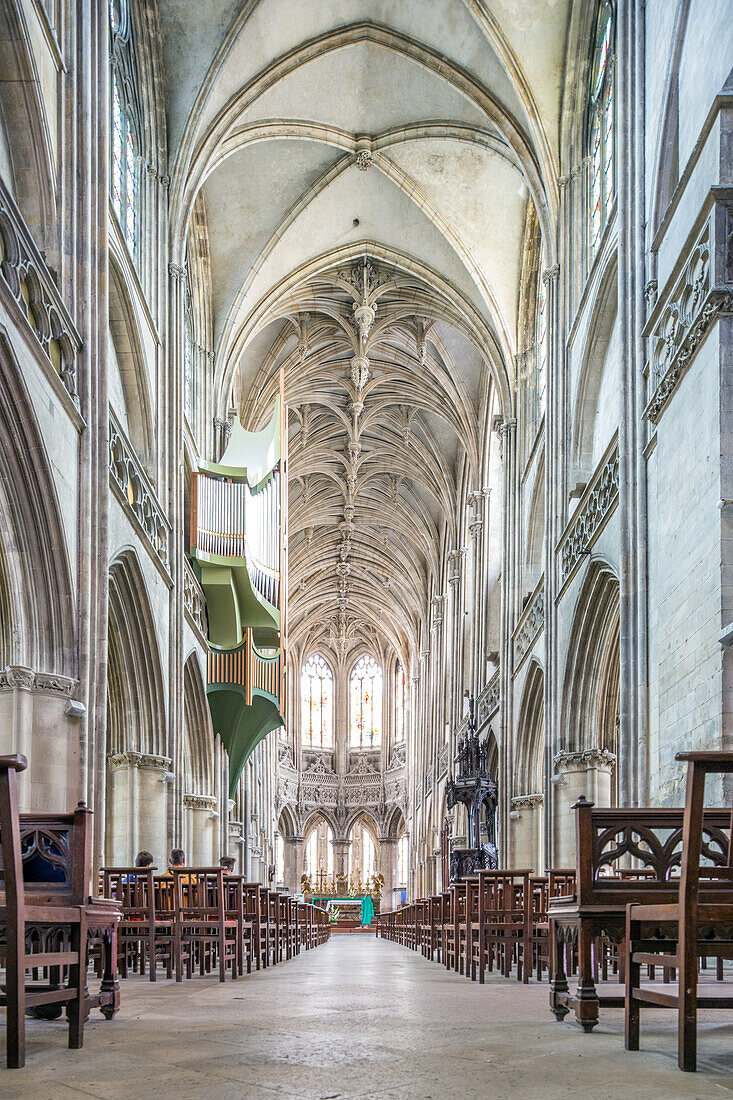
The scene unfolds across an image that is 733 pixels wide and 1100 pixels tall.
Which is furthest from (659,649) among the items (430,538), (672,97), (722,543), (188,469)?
(430,538)

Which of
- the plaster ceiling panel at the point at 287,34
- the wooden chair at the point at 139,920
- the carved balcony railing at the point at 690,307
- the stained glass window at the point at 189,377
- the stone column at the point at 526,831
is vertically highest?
the plaster ceiling panel at the point at 287,34

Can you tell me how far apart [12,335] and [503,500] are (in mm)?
14521

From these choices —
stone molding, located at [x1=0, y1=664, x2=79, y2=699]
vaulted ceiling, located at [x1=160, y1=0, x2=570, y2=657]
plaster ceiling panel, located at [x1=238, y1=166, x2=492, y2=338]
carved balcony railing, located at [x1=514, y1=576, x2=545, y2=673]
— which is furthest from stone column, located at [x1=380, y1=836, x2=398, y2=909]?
stone molding, located at [x1=0, y1=664, x2=79, y2=699]

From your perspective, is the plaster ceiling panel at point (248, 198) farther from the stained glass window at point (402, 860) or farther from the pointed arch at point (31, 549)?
the stained glass window at point (402, 860)

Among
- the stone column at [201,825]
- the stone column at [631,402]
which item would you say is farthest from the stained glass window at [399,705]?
the stone column at [631,402]

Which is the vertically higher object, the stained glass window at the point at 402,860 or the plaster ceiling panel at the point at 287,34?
the plaster ceiling panel at the point at 287,34

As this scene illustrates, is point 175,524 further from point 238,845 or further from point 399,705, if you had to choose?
point 399,705

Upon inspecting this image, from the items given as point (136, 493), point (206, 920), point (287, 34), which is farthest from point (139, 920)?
point (287, 34)

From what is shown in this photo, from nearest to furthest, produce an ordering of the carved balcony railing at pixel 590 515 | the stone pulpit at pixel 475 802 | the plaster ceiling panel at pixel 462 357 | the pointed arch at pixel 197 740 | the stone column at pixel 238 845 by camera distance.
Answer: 1. the carved balcony railing at pixel 590 515
2. the pointed arch at pixel 197 740
3. the stone pulpit at pixel 475 802
4. the plaster ceiling panel at pixel 462 357
5. the stone column at pixel 238 845

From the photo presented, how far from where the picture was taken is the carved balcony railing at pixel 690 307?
325 inches

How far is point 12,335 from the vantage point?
855 centimetres

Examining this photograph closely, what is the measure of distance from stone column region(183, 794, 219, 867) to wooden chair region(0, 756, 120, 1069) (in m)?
14.0

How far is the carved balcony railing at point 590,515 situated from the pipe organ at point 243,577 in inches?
213

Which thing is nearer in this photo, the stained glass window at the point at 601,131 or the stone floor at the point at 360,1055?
the stone floor at the point at 360,1055
